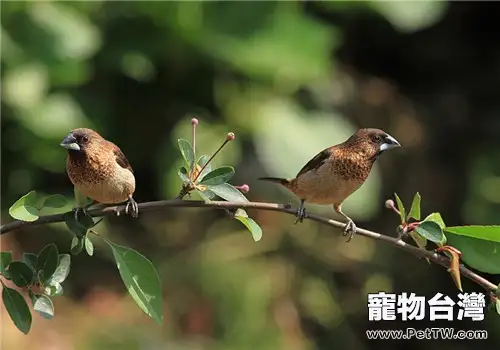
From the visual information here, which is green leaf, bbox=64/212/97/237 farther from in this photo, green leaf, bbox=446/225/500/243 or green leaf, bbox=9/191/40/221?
green leaf, bbox=446/225/500/243

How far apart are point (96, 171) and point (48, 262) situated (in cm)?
8

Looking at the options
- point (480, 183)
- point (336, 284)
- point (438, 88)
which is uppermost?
point (438, 88)

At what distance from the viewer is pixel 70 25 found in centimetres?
201

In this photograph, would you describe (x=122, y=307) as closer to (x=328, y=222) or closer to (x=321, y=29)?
(x=321, y=29)

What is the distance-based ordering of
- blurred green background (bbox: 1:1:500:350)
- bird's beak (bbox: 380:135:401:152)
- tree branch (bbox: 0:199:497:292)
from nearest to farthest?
tree branch (bbox: 0:199:497:292) → bird's beak (bbox: 380:135:401:152) → blurred green background (bbox: 1:1:500:350)

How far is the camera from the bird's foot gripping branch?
597mm

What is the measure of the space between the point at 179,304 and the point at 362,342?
1.57ft

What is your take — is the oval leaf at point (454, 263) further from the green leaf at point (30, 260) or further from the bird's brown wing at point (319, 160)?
the green leaf at point (30, 260)

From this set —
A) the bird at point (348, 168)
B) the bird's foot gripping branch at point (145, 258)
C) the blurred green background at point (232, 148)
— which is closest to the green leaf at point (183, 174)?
the bird's foot gripping branch at point (145, 258)

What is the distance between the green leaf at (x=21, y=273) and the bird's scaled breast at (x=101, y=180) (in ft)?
0.25

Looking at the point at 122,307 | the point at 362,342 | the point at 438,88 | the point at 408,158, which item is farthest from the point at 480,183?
the point at 122,307

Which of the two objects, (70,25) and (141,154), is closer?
(70,25)

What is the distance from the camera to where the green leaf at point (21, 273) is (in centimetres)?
63

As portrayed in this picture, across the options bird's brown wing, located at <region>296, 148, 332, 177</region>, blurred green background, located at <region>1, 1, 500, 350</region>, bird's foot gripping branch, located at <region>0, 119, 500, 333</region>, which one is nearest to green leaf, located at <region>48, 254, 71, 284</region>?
bird's foot gripping branch, located at <region>0, 119, 500, 333</region>
